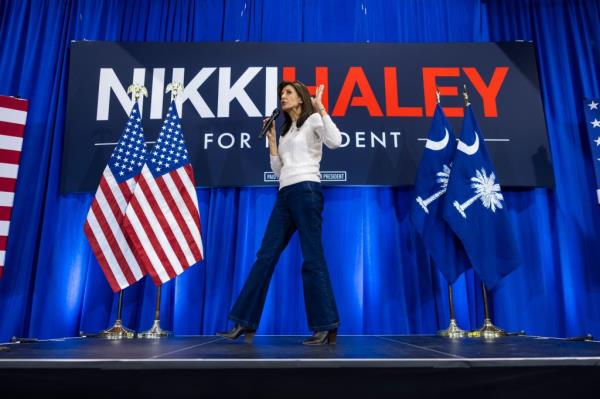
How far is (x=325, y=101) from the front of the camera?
3912mm

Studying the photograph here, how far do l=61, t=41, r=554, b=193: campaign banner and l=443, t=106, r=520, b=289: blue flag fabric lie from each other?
50 cm

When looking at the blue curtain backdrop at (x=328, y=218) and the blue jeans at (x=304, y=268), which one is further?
the blue curtain backdrop at (x=328, y=218)

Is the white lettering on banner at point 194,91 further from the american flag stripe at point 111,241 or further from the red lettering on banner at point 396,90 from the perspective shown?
the american flag stripe at point 111,241

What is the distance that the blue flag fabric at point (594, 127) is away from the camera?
3689 millimetres

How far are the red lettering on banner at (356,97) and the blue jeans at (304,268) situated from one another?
67.8 inches

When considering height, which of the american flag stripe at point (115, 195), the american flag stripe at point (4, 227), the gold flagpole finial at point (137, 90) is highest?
the gold flagpole finial at point (137, 90)

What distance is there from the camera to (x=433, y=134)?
3.50 metres

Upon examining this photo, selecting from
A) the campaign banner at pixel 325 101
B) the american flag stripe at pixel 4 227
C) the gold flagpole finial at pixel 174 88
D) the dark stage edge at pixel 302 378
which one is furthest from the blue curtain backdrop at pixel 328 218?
the dark stage edge at pixel 302 378

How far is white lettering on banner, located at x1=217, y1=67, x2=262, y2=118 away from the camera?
390cm

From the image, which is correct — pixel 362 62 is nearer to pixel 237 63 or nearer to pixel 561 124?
pixel 237 63

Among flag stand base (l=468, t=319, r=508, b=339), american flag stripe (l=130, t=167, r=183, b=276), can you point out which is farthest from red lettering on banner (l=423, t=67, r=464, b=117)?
american flag stripe (l=130, t=167, r=183, b=276)

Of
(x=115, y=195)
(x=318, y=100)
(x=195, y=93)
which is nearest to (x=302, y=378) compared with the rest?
(x=318, y=100)

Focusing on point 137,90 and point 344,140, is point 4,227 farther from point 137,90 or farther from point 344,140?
point 344,140

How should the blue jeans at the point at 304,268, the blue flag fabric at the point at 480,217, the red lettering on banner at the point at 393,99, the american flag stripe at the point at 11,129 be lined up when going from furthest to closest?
the red lettering on banner at the point at 393,99
the american flag stripe at the point at 11,129
the blue flag fabric at the point at 480,217
the blue jeans at the point at 304,268
